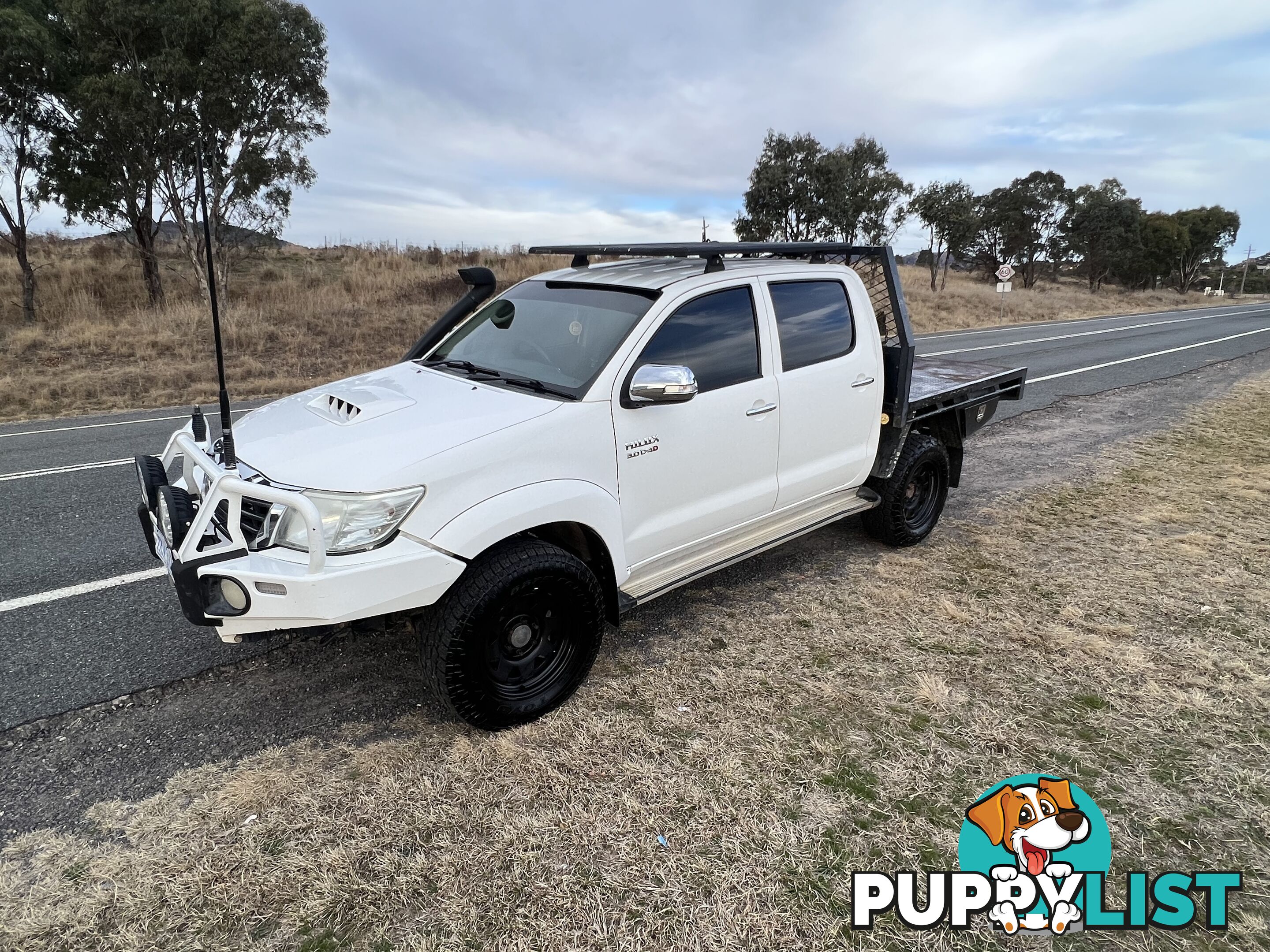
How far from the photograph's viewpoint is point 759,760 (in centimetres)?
283

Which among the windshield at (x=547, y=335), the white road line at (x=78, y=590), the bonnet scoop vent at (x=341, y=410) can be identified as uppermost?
the windshield at (x=547, y=335)

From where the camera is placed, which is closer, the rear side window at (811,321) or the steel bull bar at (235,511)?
the steel bull bar at (235,511)

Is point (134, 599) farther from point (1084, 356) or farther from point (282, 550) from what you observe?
point (1084, 356)

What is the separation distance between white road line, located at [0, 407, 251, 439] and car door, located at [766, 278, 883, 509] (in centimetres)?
722

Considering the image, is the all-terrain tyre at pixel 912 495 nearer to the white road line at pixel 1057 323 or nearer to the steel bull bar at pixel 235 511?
the steel bull bar at pixel 235 511

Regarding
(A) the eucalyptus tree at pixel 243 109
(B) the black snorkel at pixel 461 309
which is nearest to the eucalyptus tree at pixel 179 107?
(A) the eucalyptus tree at pixel 243 109

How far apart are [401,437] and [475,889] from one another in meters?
1.61

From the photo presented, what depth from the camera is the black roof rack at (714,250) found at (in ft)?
11.7

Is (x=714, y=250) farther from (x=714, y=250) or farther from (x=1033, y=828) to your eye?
(x=1033, y=828)

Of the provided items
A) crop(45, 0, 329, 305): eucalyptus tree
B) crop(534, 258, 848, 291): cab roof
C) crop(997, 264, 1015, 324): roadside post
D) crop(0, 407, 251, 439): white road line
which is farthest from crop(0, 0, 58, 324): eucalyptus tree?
crop(997, 264, 1015, 324): roadside post

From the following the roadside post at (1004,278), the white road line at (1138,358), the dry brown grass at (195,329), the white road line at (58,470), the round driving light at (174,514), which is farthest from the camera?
the roadside post at (1004,278)

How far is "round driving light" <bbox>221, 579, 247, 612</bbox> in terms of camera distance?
250 cm

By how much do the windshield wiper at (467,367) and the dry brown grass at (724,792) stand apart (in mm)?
1527

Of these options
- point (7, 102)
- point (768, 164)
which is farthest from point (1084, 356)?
point (7, 102)
